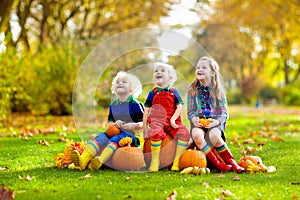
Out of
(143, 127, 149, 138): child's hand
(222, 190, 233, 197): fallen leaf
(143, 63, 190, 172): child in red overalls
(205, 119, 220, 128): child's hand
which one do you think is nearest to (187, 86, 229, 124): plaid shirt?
Answer: (205, 119, 220, 128): child's hand

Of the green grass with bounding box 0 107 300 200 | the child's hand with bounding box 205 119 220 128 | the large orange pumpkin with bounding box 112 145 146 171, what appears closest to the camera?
the green grass with bounding box 0 107 300 200

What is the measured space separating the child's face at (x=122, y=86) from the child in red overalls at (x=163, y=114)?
29 centimetres

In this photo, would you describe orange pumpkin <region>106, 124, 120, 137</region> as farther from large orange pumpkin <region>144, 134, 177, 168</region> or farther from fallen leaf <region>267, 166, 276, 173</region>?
fallen leaf <region>267, 166, 276, 173</region>

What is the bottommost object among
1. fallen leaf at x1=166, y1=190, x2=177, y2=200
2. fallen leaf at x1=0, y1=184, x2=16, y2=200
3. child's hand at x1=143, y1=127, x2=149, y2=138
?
fallen leaf at x1=166, y1=190, x2=177, y2=200

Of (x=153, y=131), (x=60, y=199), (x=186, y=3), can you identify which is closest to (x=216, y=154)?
(x=153, y=131)

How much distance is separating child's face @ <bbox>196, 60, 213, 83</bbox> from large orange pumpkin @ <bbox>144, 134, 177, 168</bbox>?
2.91ft

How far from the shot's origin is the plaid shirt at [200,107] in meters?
6.51

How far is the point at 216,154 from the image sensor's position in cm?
642

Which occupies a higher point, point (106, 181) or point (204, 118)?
point (204, 118)

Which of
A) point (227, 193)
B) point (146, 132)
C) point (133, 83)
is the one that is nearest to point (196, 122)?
point (146, 132)

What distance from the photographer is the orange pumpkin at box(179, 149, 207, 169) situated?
20.2ft

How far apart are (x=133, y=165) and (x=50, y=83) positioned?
11.3 m

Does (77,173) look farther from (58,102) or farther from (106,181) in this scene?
(58,102)

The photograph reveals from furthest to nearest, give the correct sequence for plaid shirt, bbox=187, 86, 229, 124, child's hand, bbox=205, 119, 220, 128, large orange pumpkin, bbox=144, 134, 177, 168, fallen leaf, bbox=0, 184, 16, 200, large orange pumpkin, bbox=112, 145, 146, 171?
plaid shirt, bbox=187, 86, 229, 124, child's hand, bbox=205, 119, 220, 128, large orange pumpkin, bbox=144, 134, 177, 168, large orange pumpkin, bbox=112, 145, 146, 171, fallen leaf, bbox=0, 184, 16, 200
